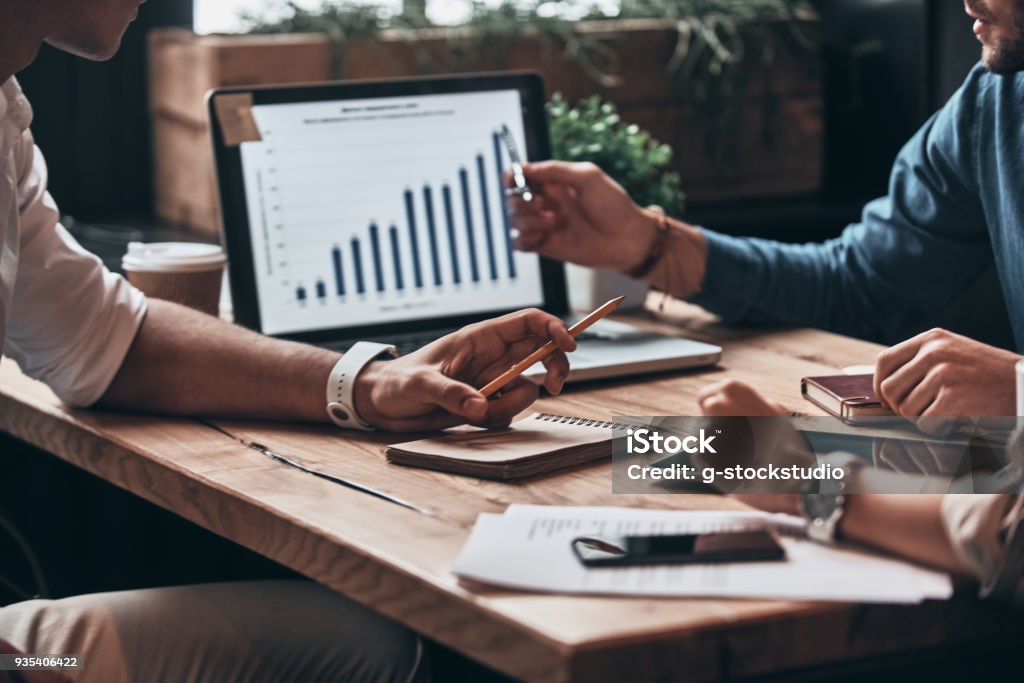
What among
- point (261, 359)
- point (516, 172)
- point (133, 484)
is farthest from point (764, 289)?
point (133, 484)

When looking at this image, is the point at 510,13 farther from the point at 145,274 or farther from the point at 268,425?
the point at 268,425

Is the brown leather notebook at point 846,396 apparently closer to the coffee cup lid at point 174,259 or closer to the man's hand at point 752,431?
the man's hand at point 752,431

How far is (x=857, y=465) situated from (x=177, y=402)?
2.24 ft

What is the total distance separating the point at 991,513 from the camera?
0.79m

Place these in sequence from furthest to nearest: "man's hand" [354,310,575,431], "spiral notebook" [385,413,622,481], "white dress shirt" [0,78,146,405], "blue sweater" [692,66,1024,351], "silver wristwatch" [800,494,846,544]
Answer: "blue sweater" [692,66,1024,351]
"white dress shirt" [0,78,146,405]
"man's hand" [354,310,575,431]
"spiral notebook" [385,413,622,481]
"silver wristwatch" [800,494,846,544]

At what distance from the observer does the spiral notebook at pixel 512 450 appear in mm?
1037

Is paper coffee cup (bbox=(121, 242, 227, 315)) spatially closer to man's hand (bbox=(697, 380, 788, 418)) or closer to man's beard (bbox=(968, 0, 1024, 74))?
man's hand (bbox=(697, 380, 788, 418))

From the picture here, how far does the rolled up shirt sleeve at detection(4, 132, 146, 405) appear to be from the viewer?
4.17ft

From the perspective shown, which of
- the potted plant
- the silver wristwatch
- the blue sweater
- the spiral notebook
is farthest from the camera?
the potted plant

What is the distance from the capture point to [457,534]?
2.95 ft

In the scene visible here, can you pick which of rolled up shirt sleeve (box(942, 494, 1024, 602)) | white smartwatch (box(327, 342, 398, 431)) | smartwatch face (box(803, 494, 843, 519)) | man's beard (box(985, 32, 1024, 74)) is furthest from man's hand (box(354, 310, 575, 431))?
man's beard (box(985, 32, 1024, 74))

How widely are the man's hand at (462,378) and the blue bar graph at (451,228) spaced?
0.40 metres

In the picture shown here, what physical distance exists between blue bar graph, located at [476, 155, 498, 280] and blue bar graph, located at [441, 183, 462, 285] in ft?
0.14

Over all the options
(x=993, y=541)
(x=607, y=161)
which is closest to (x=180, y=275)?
(x=607, y=161)
